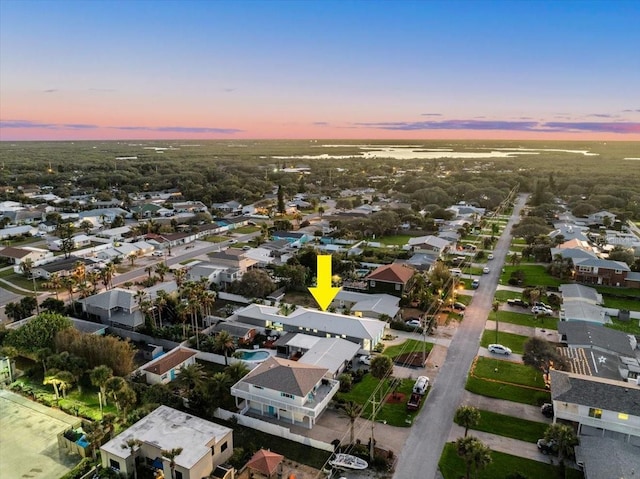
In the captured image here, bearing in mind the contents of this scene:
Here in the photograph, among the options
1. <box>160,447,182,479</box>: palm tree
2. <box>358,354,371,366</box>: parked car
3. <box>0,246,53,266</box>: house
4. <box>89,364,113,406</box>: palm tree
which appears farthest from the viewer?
<box>0,246,53,266</box>: house

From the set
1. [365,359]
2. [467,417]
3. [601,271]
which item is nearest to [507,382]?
[467,417]

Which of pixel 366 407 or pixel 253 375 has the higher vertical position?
pixel 253 375


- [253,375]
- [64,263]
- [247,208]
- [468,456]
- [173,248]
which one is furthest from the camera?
[247,208]

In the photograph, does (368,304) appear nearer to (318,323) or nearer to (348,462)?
(318,323)

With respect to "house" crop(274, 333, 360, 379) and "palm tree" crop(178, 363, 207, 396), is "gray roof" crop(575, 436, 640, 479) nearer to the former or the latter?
"house" crop(274, 333, 360, 379)

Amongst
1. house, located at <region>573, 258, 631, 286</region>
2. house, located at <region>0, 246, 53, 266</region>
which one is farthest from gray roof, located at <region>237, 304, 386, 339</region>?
house, located at <region>0, 246, 53, 266</region>

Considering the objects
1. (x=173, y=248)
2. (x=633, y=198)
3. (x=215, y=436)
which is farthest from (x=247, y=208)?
(x=633, y=198)

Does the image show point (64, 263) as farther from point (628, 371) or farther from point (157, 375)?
point (628, 371)
